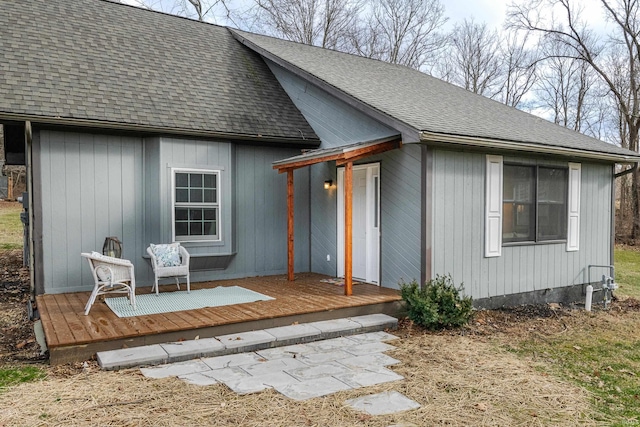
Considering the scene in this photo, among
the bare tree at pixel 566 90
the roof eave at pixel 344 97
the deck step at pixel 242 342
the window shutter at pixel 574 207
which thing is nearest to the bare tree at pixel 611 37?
the bare tree at pixel 566 90

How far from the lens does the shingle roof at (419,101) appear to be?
652 centimetres

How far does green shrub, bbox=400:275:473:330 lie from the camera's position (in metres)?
5.54

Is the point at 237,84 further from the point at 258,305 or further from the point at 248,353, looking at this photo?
the point at 248,353

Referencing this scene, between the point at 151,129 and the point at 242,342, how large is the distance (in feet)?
11.4

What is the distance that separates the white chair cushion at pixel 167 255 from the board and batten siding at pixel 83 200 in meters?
0.73

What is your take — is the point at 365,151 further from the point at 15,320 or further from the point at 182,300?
the point at 15,320

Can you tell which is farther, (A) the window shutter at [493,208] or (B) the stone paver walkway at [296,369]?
(A) the window shutter at [493,208]

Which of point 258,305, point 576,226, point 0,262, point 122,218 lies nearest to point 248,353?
point 258,305

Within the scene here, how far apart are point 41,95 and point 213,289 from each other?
342 cm

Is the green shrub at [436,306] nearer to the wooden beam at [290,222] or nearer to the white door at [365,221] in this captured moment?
the white door at [365,221]

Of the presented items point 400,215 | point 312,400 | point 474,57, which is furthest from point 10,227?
point 474,57

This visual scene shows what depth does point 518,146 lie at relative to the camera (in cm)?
656

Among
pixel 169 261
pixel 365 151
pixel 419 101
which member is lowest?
pixel 169 261

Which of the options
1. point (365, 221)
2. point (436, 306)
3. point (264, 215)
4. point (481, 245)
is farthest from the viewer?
point (264, 215)
